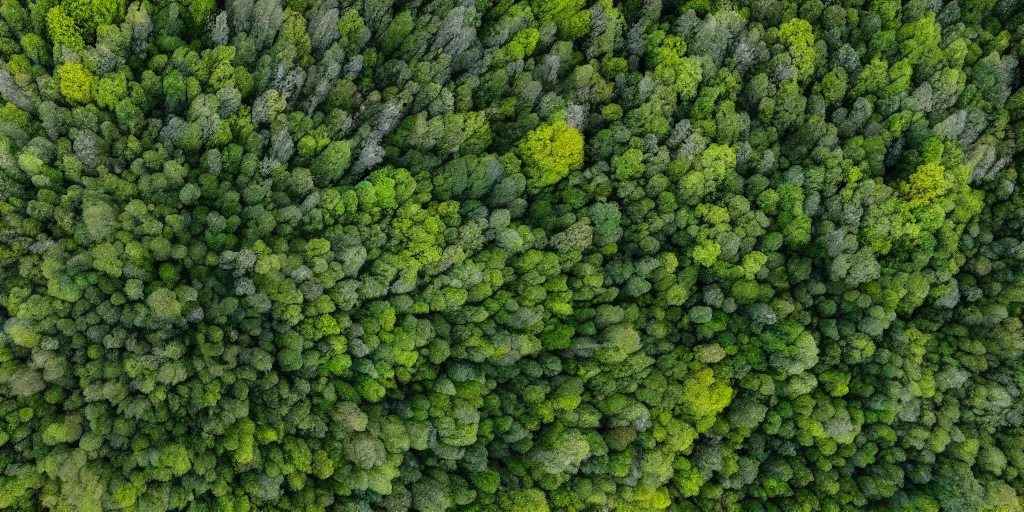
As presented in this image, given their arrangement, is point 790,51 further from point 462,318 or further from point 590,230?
point 462,318

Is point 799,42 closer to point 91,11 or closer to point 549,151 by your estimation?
point 549,151

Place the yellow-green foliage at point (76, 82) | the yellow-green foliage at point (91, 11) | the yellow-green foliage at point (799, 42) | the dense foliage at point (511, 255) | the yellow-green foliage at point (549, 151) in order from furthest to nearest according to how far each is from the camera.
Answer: the yellow-green foliage at point (799, 42), the yellow-green foliage at point (549, 151), the yellow-green foliage at point (91, 11), the yellow-green foliage at point (76, 82), the dense foliage at point (511, 255)

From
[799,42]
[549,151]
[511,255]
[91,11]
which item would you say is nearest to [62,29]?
[91,11]

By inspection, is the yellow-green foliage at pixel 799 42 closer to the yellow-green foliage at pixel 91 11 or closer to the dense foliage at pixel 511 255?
the dense foliage at pixel 511 255

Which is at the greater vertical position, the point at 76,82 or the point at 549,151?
the point at 76,82

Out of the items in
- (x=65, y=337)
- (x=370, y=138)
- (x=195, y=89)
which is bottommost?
(x=65, y=337)

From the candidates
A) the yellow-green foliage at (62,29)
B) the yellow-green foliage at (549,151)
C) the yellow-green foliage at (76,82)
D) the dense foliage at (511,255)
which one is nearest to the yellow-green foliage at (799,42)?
the dense foliage at (511,255)

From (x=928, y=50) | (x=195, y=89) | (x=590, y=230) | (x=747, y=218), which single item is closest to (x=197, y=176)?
(x=195, y=89)
